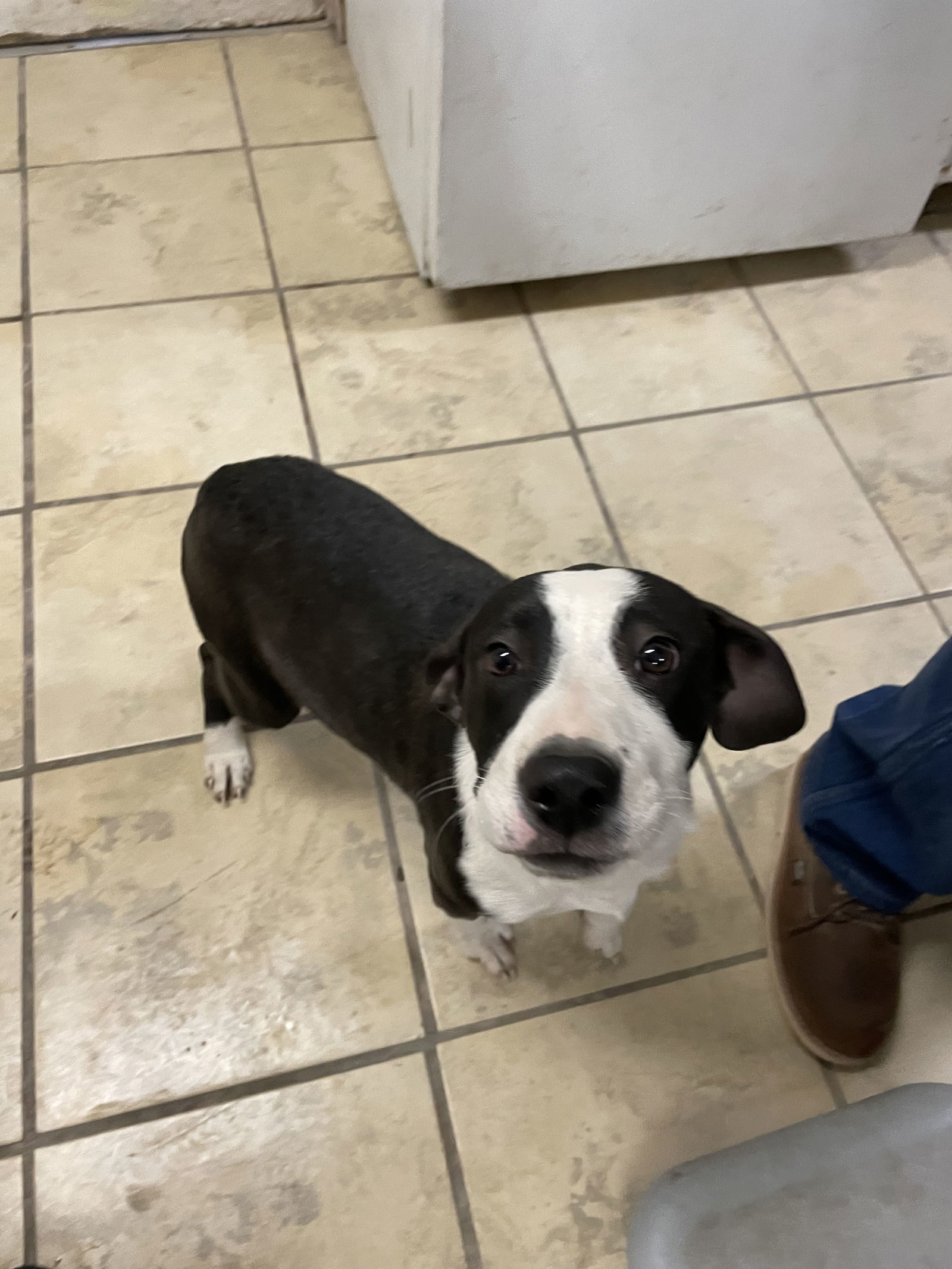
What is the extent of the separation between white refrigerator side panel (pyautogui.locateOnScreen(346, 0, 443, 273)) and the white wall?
0.41 metres

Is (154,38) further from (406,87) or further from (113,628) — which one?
(113,628)

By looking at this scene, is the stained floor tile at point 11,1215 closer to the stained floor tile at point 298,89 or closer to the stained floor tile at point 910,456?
the stained floor tile at point 910,456

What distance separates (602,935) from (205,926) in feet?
2.00

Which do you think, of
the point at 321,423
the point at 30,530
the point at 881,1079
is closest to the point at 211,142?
the point at 321,423

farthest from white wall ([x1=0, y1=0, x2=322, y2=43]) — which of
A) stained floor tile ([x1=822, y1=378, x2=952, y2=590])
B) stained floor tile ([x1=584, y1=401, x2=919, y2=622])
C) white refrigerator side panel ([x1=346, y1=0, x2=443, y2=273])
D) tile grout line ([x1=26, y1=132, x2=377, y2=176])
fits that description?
stained floor tile ([x1=822, y1=378, x2=952, y2=590])

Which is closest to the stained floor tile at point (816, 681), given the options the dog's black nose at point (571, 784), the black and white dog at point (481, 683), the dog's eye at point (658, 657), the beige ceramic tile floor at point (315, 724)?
the beige ceramic tile floor at point (315, 724)

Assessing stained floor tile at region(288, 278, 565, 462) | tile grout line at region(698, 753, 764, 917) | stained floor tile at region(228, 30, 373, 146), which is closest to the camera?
tile grout line at region(698, 753, 764, 917)

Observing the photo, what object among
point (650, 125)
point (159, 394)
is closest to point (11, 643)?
point (159, 394)

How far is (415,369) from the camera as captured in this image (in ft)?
6.98

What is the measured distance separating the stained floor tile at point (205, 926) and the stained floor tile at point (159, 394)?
0.66 metres

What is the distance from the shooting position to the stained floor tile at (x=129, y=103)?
2.48m

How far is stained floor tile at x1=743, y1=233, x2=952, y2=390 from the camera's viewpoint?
219cm

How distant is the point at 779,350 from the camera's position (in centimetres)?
221

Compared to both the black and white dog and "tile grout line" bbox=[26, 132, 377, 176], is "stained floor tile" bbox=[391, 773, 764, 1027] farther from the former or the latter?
"tile grout line" bbox=[26, 132, 377, 176]
